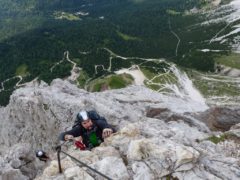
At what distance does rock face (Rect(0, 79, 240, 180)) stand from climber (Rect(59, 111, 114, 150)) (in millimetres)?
617

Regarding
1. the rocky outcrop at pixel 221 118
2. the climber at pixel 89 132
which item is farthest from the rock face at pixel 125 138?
the climber at pixel 89 132

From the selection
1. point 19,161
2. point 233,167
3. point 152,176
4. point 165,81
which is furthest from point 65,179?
point 165,81

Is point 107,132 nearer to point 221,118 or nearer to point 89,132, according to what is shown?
point 89,132

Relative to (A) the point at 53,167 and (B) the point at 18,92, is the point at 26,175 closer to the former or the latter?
(A) the point at 53,167

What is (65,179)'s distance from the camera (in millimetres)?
23641

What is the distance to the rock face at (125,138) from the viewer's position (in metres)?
23.8

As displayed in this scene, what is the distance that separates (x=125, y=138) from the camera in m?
27.4

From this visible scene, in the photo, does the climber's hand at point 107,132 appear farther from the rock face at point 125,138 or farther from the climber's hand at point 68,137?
the climber's hand at point 68,137

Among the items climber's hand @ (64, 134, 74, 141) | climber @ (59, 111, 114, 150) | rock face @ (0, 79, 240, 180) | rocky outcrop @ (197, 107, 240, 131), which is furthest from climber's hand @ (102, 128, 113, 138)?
rocky outcrop @ (197, 107, 240, 131)

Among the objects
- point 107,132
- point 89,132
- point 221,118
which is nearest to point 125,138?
point 107,132

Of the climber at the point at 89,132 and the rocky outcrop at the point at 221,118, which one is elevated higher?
the climber at the point at 89,132

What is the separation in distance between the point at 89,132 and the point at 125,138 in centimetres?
262

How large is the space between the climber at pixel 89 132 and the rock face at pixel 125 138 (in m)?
→ 0.62

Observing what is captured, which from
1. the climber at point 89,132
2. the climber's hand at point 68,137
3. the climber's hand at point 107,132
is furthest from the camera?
the climber's hand at point 107,132
